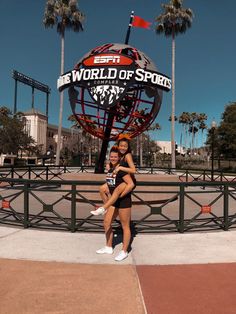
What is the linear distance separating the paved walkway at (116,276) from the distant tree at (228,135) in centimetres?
3724

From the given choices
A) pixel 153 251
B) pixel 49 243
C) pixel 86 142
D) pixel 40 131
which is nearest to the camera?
pixel 153 251

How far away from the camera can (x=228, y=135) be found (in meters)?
42.0

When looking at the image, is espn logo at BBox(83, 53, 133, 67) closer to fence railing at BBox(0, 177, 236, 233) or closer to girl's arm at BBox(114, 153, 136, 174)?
fence railing at BBox(0, 177, 236, 233)

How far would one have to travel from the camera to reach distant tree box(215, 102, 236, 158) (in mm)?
41656

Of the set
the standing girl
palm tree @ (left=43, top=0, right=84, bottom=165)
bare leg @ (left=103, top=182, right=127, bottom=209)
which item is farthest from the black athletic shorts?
palm tree @ (left=43, top=0, right=84, bottom=165)

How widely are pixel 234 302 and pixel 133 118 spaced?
9.80 m

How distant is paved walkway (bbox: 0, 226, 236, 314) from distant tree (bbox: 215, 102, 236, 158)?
37.2 m

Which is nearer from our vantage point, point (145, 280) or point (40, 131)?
point (145, 280)

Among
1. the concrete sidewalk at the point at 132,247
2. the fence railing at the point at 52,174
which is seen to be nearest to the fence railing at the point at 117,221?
the concrete sidewalk at the point at 132,247

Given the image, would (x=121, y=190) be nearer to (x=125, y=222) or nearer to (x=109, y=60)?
(x=125, y=222)

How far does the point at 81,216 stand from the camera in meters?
8.95

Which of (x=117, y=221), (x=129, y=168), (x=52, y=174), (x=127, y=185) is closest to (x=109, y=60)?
(x=117, y=221)

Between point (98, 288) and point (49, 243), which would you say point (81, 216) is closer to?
point (49, 243)

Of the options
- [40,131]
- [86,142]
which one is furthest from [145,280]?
[40,131]
